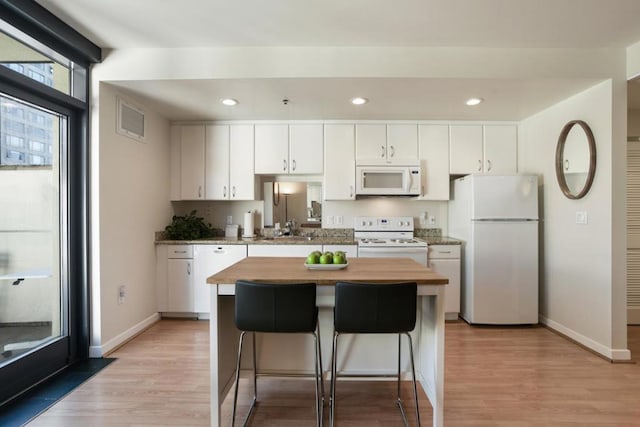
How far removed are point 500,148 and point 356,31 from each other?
238cm

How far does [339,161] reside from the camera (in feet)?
12.4

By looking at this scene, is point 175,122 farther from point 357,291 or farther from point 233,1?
point 357,291

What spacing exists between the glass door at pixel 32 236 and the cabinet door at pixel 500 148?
13.7ft

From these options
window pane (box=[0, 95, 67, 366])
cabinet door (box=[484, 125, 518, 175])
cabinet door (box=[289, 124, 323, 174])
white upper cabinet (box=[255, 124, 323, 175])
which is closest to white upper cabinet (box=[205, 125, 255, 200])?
white upper cabinet (box=[255, 124, 323, 175])

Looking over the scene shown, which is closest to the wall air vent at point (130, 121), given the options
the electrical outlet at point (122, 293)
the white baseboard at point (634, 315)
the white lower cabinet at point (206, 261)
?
the white lower cabinet at point (206, 261)

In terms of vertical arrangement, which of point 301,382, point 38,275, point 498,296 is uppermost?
point 38,275

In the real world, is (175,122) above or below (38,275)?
above

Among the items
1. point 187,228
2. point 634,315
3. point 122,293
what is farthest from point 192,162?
point 634,315

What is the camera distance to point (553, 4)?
6.72 feet

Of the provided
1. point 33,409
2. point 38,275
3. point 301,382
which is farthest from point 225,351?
point 38,275

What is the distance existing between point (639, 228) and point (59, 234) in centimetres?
546

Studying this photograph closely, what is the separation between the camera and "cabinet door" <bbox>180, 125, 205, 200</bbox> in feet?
12.5

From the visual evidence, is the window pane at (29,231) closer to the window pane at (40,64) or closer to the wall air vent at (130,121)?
the window pane at (40,64)

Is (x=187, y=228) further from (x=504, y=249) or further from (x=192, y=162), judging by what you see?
(x=504, y=249)
